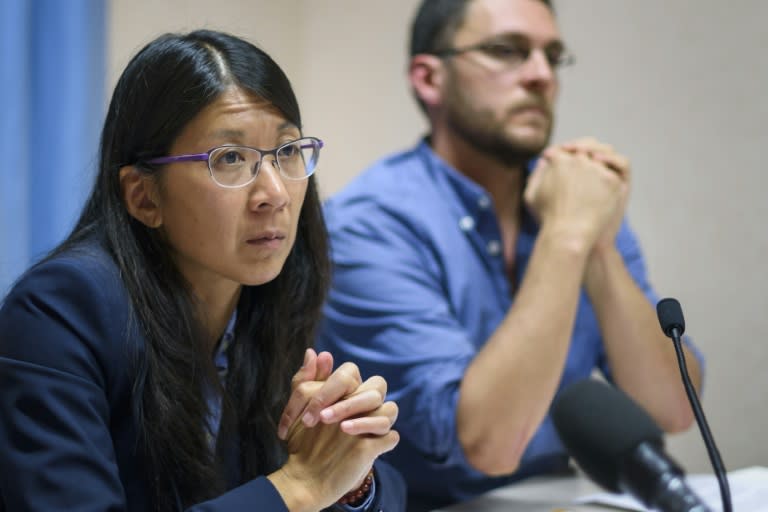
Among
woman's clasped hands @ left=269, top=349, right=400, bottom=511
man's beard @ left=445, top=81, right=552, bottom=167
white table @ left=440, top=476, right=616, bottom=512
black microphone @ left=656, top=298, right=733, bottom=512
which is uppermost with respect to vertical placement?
man's beard @ left=445, top=81, right=552, bottom=167

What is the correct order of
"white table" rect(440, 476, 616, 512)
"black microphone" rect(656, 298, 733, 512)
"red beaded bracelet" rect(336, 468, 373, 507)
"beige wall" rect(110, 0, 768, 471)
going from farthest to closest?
"beige wall" rect(110, 0, 768, 471), "white table" rect(440, 476, 616, 512), "red beaded bracelet" rect(336, 468, 373, 507), "black microphone" rect(656, 298, 733, 512)

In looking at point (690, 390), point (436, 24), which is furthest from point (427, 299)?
point (690, 390)

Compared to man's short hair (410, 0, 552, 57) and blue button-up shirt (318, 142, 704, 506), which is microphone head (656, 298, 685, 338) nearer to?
blue button-up shirt (318, 142, 704, 506)

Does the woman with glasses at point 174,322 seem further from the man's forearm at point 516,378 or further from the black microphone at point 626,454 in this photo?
the man's forearm at point 516,378

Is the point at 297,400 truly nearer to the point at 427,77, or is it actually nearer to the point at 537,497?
the point at 537,497

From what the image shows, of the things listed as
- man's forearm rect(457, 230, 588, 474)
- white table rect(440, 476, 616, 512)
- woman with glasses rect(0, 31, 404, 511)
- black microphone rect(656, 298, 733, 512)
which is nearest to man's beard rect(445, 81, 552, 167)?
man's forearm rect(457, 230, 588, 474)

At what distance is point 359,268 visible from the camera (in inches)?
60.0

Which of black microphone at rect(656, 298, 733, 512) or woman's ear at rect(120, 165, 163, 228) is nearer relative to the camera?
black microphone at rect(656, 298, 733, 512)

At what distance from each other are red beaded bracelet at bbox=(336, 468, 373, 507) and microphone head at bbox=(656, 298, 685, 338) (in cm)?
36

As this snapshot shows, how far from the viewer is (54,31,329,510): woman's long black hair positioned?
88 cm

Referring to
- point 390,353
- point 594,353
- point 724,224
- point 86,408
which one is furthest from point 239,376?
point 724,224

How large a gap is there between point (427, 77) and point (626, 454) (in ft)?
3.25

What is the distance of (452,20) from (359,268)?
0.55 meters

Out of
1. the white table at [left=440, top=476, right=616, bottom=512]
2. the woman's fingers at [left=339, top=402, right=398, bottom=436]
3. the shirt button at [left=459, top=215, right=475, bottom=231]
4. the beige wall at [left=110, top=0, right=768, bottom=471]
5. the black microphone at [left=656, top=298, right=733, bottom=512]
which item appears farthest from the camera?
the beige wall at [left=110, top=0, right=768, bottom=471]
